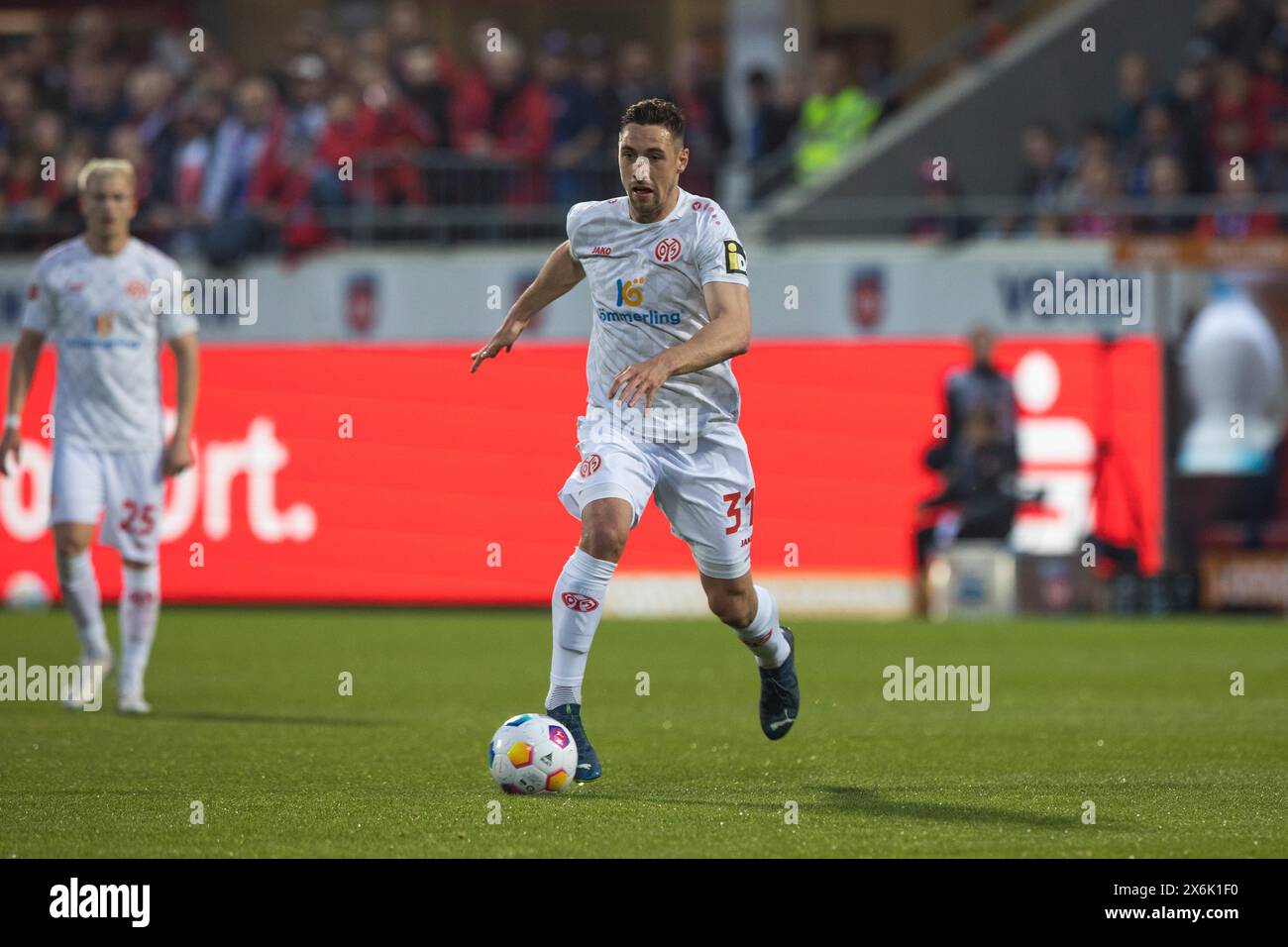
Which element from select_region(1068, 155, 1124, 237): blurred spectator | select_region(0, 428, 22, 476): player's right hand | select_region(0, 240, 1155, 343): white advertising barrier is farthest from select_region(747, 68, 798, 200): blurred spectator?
select_region(0, 428, 22, 476): player's right hand

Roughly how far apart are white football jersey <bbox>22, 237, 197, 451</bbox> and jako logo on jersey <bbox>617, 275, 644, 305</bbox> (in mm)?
3408

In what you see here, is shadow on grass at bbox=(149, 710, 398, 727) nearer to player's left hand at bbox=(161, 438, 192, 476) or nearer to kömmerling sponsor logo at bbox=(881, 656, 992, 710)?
player's left hand at bbox=(161, 438, 192, 476)

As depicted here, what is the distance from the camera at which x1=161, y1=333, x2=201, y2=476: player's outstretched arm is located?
35.9 feet

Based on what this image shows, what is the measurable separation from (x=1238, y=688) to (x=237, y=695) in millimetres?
5497

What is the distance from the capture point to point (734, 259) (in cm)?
820

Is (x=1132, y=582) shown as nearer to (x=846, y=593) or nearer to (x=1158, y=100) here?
(x=846, y=593)

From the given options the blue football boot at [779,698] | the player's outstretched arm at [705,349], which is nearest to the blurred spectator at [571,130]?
the blue football boot at [779,698]

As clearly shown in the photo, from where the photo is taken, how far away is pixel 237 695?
12008 millimetres

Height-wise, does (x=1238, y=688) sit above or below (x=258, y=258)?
below

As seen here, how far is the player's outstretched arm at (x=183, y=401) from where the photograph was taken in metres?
10.9

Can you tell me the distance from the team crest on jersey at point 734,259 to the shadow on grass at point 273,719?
3454 millimetres

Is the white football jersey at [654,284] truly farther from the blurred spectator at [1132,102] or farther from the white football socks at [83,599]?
the blurred spectator at [1132,102]
